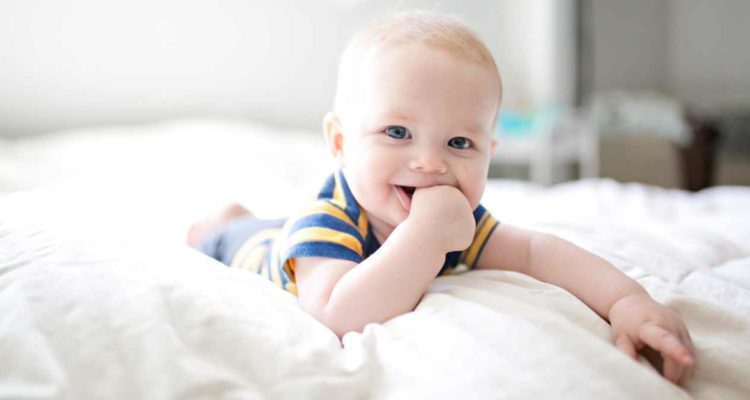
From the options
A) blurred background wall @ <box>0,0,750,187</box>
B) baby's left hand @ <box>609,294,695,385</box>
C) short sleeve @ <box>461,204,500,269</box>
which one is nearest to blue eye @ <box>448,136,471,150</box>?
short sleeve @ <box>461,204,500,269</box>

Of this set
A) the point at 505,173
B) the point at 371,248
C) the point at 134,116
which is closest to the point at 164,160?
the point at 134,116

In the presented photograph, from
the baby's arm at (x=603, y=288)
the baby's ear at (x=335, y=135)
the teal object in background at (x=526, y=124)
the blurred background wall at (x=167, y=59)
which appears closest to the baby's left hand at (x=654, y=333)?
the baby's arm at (x=603, y=288)

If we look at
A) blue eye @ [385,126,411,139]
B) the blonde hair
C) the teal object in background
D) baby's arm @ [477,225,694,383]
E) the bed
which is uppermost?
the blonde hair

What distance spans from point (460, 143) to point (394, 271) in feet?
0.68

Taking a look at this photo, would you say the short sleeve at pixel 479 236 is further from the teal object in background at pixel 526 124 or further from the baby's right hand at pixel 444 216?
the teal object in background at pixel 526 124

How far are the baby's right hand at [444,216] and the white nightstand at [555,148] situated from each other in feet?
8.51

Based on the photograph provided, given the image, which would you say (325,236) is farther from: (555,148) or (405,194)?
(555,148)

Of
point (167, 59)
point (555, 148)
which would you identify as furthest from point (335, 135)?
point (555, 148)

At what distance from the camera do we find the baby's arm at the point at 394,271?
2.13ft

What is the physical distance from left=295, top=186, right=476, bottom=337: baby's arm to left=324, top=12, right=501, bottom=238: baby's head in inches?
1.6

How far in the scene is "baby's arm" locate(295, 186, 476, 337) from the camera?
25.5 inches

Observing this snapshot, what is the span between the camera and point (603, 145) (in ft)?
12.3

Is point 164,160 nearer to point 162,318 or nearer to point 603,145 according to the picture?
point 162,318

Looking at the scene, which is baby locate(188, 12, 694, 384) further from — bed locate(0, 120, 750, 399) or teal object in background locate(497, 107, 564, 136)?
teal object in background locate(497, 107, 564, 136)
